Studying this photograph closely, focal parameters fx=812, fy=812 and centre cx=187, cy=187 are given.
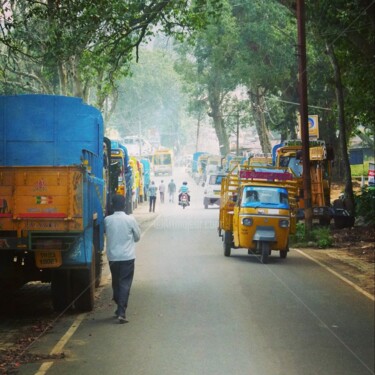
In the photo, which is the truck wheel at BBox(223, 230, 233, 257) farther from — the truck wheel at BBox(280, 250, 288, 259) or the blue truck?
the blue truck

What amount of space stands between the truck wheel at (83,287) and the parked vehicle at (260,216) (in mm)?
7776

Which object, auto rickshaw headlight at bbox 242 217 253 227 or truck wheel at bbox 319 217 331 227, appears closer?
auto rickshaw headlight at bbox 242 217 253 227

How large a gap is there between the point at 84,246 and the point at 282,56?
3565cm

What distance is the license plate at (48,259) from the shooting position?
11508 mm

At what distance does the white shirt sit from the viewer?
11609mm

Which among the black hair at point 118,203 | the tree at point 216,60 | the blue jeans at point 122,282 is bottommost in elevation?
the blue jeans at point 122,282

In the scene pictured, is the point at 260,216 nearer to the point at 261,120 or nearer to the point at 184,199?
the point at 184,199

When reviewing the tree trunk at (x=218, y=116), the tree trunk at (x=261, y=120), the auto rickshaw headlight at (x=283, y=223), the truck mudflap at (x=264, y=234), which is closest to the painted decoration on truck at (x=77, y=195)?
the truck mudflap at (x=264, y=234)

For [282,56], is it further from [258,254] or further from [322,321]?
[322,321]

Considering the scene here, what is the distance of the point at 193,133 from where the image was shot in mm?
181375

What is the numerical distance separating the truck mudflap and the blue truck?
18.0 ft

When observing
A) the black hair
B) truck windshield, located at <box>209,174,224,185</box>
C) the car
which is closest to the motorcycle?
the car

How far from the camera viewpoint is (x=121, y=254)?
11.6m

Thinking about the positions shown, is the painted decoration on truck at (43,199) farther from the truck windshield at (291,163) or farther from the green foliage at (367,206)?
the truck windshield at (291,163)
